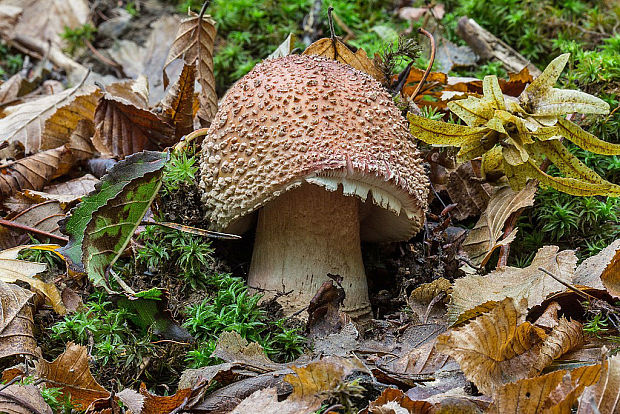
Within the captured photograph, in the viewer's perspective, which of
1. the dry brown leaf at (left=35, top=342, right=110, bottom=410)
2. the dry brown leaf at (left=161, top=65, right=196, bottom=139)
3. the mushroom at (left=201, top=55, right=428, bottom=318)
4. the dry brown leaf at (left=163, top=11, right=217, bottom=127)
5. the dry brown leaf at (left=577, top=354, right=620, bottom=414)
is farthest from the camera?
the dry brown leaf at (left=163, top=11, right=217, bottom=127)

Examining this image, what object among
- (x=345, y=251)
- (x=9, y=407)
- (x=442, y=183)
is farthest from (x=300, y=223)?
(x=9, y=407)

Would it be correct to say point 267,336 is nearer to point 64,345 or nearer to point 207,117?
point 64,345

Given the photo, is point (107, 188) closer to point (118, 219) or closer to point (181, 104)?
point (118, 219)

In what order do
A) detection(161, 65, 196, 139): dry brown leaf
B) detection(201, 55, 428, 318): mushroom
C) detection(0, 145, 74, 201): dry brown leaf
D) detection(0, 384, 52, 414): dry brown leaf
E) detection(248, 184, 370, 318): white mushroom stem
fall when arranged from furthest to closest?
1. detection(161, 65, 196, 139): dry brown leaf
2. detection(0, 145, 74, 201): dry brown leaf
3. detection(248, 184, 370, 318): white mushroom stem
4. detection(201, 55, 428, 318): mushroom
5. detection(0, 384, 52, 414): dry brown leaf

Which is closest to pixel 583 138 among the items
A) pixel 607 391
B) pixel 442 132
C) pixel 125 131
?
pixel 442 132

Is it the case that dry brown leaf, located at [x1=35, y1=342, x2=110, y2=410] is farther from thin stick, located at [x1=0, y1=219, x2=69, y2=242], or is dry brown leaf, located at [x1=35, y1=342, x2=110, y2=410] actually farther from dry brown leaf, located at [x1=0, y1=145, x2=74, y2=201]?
dry brown leaf, located at [x1=0, y1=145, x2=74, y2=201]

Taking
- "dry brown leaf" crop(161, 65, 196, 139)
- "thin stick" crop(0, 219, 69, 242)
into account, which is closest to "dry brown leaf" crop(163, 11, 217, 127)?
"dry brown leaf" crop(161, 65, 196, 139)
